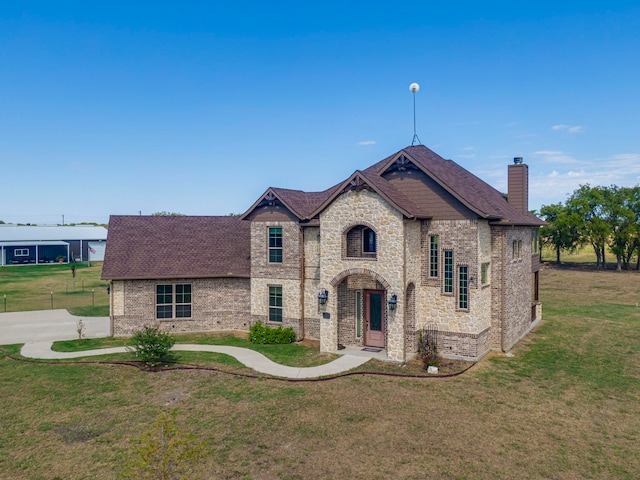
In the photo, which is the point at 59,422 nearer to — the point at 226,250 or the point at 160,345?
the point at 160,345

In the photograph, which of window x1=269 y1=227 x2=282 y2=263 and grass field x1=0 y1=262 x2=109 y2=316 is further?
grass field x1=0 y1=262 x2=109 y2=316

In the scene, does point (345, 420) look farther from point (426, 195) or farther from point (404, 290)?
point (426, 195)

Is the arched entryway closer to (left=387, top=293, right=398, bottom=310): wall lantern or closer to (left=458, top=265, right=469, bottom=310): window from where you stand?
(left=387, top=293, right=398, bottom=310): wall lantern

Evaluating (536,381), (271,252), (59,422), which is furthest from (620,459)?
(271,252)

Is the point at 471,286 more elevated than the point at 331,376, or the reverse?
the point at 471,286

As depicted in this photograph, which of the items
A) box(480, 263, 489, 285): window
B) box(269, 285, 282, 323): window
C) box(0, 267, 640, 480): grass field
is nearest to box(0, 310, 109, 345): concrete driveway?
box(0, 267, 640, 480): grass field

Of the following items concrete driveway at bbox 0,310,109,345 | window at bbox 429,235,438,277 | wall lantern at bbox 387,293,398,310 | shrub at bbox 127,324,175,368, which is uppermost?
window at bbox 429,235,438,277
